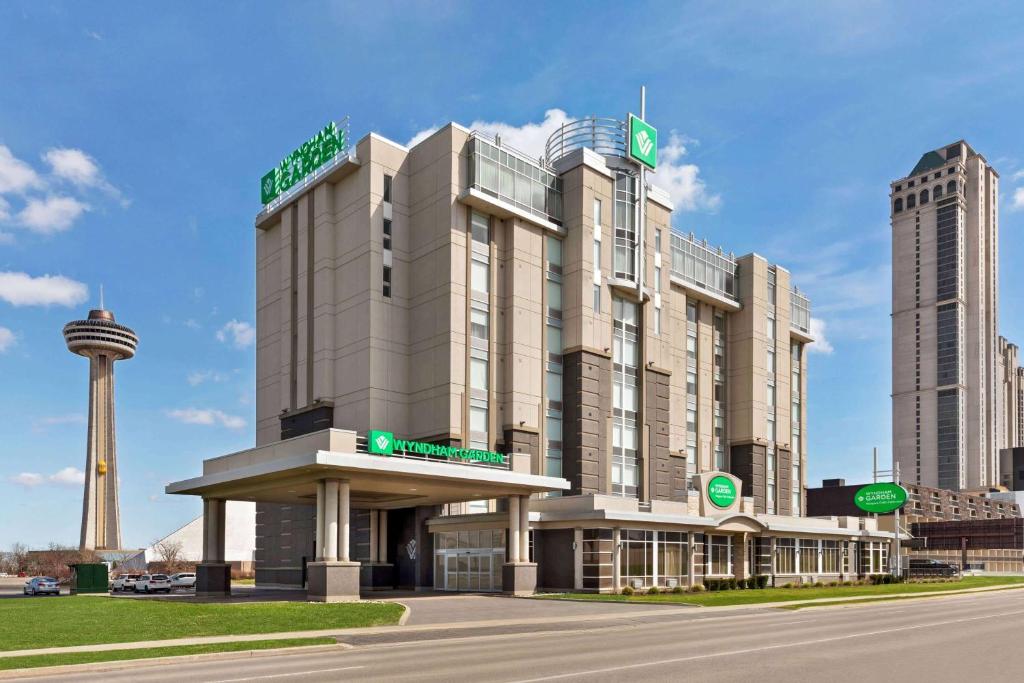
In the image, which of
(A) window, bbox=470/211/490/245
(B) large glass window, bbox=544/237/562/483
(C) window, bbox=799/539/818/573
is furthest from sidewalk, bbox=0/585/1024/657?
(A) window, bbox=470/211/490/245

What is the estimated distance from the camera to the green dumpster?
2557 inches

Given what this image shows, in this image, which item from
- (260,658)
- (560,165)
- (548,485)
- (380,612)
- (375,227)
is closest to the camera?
(260,658)

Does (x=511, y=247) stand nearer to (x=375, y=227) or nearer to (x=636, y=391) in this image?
(x=375, y=227)

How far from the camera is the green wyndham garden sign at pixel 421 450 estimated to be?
47.7 metres

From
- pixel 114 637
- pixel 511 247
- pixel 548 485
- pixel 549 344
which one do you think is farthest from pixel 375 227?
pixel 114 637

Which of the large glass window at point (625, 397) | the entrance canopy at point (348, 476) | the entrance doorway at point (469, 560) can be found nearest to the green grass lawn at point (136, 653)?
the entrance canopy at point (348, 476)

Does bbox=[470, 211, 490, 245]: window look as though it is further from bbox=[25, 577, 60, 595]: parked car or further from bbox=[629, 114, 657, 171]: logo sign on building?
bbox=[25, 577, 60, 595]: parked car

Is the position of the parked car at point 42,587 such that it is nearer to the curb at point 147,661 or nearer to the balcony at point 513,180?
the balcony at point 513,180

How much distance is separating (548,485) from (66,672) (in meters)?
34.1

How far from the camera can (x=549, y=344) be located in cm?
6800

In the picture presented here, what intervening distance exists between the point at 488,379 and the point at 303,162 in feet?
76.2

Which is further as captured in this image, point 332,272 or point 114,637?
point 332,272

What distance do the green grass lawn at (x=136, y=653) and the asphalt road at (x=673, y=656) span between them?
1.24 meters

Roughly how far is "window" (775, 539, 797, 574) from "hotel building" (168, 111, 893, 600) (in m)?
0.25
